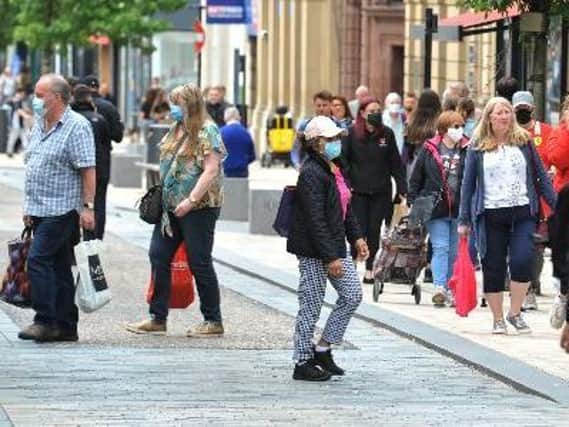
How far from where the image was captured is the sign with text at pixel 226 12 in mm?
36781

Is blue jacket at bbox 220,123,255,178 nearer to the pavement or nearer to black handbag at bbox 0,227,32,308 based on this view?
the pavement

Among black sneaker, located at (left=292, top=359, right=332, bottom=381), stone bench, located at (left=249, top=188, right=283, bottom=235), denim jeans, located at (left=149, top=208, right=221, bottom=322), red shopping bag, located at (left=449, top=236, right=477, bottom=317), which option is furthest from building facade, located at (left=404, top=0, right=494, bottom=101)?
black sneaker, located at (left=292, top=359, right=332, bottom=381)

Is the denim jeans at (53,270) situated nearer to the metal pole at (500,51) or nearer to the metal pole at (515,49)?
the metal pole at (515,49)

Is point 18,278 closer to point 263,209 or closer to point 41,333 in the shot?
point 41,333

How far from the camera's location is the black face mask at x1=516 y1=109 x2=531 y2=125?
675 inches

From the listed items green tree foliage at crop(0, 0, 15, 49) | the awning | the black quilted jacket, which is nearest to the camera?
the black quilted jacket

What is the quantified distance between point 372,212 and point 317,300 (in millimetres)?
6655

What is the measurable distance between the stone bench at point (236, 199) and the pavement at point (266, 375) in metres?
9.68

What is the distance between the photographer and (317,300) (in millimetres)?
13156

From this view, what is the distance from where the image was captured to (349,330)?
16.0 m

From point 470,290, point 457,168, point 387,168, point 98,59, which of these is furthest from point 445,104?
point 98,59

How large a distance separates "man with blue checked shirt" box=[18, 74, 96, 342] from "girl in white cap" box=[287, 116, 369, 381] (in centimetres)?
187

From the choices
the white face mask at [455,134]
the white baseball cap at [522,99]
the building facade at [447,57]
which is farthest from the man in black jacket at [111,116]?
the building facade at [447,57]

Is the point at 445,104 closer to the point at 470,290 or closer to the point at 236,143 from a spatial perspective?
the point at 470,290
